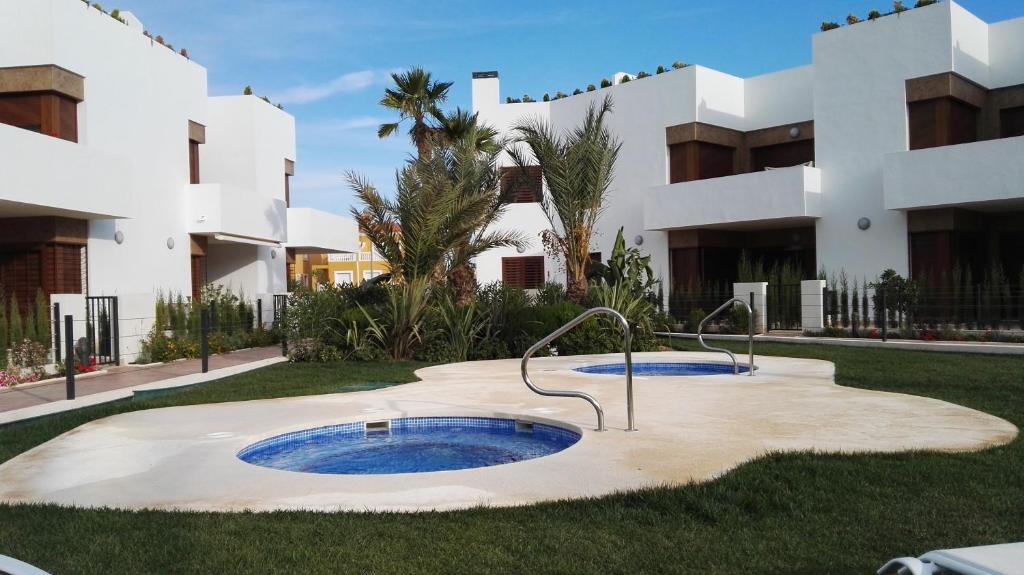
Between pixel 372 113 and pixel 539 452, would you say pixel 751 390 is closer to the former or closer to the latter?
pixel 539 452

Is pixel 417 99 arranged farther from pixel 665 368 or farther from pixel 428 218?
pixel 665 368

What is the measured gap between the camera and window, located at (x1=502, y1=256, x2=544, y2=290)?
2864 centimetres

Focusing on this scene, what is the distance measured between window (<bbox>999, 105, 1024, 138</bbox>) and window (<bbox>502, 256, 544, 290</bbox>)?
569 inches

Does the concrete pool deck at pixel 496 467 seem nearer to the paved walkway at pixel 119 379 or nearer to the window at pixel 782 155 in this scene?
the paved walkway at pixel 119 379

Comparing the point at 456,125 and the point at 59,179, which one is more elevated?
the point at 456,125

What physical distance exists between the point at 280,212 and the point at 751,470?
20.9 metres

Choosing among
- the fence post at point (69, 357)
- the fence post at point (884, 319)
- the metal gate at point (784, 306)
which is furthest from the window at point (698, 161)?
the fence post at point (69, 357)

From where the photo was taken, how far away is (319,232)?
27594 mm

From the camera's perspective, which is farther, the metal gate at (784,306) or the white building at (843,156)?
the metal gate at (784,306)

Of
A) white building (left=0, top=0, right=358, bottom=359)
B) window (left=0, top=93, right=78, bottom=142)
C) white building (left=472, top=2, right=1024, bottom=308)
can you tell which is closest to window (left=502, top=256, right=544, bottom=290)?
white building (left=472, top=2, right=1024, bottom=308)

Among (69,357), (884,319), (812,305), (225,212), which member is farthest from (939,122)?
(69,357)

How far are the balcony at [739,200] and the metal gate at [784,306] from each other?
226 centimetres

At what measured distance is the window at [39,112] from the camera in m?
15.9

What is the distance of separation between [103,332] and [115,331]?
0.67m
